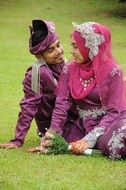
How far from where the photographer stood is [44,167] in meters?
4.80

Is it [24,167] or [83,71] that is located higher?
[83,71]

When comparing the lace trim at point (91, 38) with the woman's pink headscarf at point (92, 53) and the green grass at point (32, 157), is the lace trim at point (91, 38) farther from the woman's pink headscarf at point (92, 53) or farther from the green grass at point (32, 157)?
the green grass at point (32, 157)

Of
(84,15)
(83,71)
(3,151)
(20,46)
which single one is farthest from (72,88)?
(84,15)

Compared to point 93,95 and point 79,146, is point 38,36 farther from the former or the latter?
point 79,146

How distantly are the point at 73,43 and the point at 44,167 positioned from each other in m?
1.36

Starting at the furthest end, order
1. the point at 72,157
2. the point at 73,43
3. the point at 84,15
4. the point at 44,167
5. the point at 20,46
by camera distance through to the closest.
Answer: the point at 84,15, the point at 20,46, the point at 73,43, the point at 72,157, the point at 44,167

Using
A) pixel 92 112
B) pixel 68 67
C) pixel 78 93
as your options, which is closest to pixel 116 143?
pixel 92 112

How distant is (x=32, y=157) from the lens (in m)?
5.14

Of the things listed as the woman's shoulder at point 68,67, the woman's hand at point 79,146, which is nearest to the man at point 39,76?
the woman's shoulder at point 68,67

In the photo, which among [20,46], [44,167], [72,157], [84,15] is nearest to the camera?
[44,167]

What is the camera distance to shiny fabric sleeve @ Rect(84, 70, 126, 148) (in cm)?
541

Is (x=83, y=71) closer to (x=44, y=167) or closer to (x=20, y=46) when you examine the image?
(x=44, y=167)

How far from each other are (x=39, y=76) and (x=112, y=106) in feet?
2.77

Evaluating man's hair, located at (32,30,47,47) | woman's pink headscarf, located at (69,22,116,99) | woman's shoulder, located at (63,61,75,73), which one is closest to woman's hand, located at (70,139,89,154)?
woman's pink headscarf, located at (69,22,116,99)
